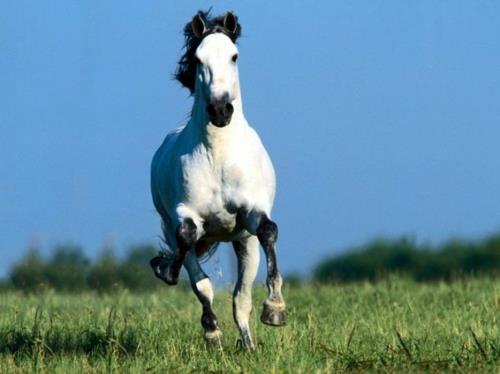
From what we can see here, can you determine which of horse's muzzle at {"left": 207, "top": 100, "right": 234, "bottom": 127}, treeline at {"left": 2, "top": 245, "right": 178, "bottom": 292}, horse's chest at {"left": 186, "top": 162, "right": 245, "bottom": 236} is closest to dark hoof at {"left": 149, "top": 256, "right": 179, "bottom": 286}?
horse's chest at {"left": 186, "top": 162, "right": 245, "bottom": 236}

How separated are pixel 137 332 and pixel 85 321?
1.53 m

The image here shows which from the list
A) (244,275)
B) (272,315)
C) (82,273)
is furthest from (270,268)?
(82,273)

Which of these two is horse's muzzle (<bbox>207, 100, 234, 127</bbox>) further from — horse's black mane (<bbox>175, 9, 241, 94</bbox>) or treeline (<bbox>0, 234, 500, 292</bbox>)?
treeline (<bbox>0, 234, 500, 292</bbox>)

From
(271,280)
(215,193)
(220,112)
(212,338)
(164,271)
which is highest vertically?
(220,112)

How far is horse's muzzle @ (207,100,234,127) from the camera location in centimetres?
862

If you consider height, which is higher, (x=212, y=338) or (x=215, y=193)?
(x=215, y=193)

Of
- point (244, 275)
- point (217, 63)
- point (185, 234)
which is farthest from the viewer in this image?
point (244, 275)

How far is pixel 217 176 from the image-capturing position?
915 cm

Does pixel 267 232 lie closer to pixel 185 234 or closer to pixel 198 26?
pixel 185 234

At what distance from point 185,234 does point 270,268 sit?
67 centimetres

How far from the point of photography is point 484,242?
18.3 meters

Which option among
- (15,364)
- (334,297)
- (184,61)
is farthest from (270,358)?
(334,297)

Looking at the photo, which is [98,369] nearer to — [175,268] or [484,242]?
[175,268]

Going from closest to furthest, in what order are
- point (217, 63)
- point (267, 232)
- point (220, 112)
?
1. point (220, 112)
2. point (217, 63)
3. point (267, 232)
